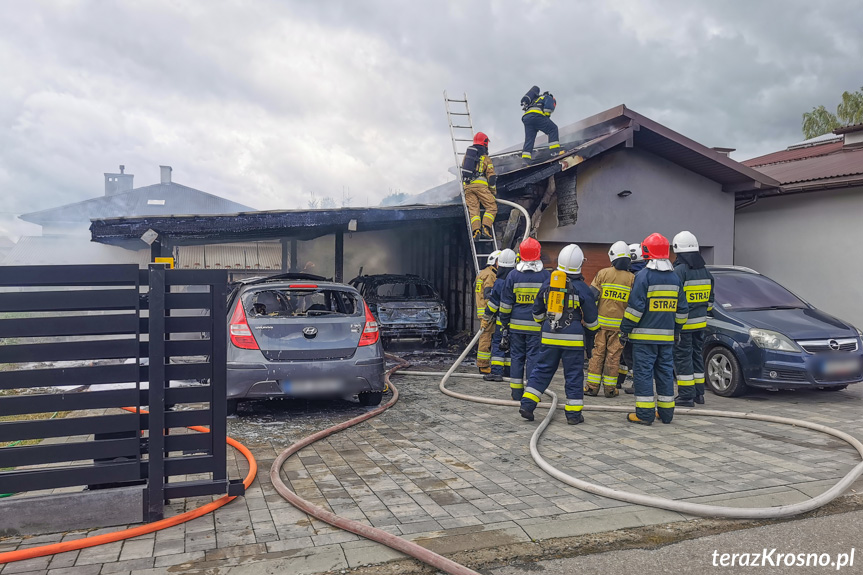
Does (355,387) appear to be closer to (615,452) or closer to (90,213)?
(615,452)

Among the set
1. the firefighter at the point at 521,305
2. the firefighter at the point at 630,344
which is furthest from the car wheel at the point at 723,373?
the firefighter at the point at 521,305

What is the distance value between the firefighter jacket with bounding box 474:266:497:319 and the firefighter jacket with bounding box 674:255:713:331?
284cm

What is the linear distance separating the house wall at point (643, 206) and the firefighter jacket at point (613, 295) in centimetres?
335

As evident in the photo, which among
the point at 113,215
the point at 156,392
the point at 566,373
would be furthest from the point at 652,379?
the point at 113,215

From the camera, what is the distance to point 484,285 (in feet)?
31.0

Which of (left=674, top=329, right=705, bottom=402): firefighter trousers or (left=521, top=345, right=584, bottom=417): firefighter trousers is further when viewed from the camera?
(left=674, top=329, right=705, bottom=402): firefighter trousers

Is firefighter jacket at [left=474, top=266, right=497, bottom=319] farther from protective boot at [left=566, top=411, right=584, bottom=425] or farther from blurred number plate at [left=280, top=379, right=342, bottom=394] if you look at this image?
blurred number plate at [left=280, top=379, right=342, bottom=394]

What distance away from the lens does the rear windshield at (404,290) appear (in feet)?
41.8

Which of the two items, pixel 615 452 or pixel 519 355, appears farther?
pixel 519 355

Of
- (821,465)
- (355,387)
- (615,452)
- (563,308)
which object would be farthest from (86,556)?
(821,465)

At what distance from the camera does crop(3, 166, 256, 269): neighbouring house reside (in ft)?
69.2

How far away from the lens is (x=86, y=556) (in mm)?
3238

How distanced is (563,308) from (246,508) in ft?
11.6

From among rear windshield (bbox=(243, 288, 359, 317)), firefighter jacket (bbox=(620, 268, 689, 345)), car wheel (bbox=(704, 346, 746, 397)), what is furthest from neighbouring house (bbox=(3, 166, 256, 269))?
car wheel (bbox=(704, 346, 746, 397))
